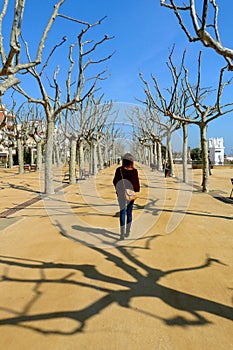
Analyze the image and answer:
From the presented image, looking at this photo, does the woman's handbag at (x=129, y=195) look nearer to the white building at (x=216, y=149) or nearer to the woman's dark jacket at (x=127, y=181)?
the woman's dark jacket at (x=127, y=181)

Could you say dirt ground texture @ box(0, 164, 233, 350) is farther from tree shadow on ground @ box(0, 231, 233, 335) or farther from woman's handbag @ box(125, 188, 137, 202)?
woman's handbag @ box(125, 188, 137, 202)

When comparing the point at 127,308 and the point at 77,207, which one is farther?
the point at 77,207

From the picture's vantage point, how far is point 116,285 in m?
3.29

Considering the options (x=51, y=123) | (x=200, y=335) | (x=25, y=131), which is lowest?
(x=200, y=335)

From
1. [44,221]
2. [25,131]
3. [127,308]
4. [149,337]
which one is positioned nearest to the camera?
[149,337]

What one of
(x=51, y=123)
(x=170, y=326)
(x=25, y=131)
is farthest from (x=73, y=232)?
(x=25, y=131)

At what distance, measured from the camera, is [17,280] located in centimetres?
348

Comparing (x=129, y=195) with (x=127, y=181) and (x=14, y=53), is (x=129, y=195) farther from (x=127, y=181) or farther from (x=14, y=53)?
(x=14, y=53)

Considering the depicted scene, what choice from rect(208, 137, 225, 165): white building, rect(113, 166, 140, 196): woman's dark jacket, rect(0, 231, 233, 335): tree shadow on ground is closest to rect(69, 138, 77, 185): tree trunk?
rect(113, 166, 140, 196): woman's dark jacket

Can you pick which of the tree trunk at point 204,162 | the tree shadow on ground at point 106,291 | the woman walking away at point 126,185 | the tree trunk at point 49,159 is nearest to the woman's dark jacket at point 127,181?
the woman walking away at point 126,185

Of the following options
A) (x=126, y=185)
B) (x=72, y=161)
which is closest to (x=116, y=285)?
(x=126, y=185)

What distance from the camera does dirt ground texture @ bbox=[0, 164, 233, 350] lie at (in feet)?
7.84

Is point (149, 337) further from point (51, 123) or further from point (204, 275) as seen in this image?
point (51, 123)

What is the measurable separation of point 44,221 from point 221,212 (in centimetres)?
472
